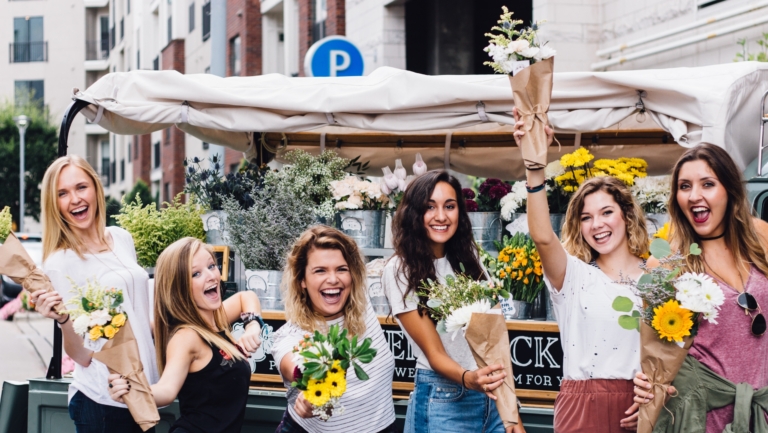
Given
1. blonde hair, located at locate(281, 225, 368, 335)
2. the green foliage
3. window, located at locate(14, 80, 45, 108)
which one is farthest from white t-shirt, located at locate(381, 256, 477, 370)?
window, located at locate(14, 80, 45, 108)

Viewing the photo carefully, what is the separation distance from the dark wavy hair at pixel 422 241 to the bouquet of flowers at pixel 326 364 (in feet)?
1.63

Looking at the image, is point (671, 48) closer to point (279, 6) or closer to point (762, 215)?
point (762, 215)

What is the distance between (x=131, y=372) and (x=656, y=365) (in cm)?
196

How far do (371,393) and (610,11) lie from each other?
930cm

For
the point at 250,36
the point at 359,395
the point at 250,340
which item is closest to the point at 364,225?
the point at 250,340

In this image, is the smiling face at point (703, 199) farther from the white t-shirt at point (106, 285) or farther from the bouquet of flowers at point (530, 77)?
the white t-shirt at point (106, 285)

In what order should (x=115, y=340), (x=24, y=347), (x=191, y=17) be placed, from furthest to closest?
1. (x=191, y=17)
2. (x=24, y=347)
3. (x=115, y=340)

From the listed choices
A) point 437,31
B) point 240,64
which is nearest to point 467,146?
point 437,31

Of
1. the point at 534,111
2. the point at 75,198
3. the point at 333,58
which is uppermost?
the point at 333,58

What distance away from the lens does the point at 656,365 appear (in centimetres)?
314

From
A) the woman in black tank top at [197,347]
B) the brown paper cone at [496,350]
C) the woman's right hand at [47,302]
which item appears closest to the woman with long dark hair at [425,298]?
the brown paper cone at [496,350]

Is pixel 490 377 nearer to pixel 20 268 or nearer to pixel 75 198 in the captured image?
pixel 20 268

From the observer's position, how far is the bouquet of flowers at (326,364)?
10.4 ft

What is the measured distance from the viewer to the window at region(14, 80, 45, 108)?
152 ft
